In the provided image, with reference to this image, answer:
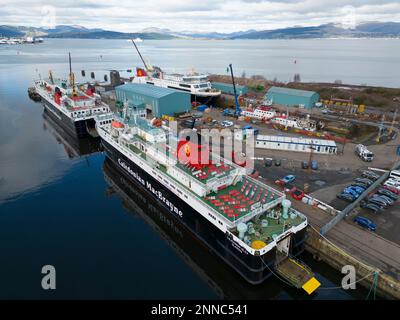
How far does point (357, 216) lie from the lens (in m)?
26.4

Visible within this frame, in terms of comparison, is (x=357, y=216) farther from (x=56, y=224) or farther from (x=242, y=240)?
(x=56, y=224)

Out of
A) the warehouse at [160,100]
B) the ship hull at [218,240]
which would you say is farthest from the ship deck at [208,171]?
the warehouse at [160,100]

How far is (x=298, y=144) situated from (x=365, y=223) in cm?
1860

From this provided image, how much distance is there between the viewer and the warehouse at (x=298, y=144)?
40500 millimetres

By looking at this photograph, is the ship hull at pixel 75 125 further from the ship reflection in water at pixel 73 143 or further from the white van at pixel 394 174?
the white van at pixel 394 174

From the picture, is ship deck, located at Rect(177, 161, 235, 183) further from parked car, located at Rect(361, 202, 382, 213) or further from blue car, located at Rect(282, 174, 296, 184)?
parked car, located at Rect(361, 202, 382, 213)

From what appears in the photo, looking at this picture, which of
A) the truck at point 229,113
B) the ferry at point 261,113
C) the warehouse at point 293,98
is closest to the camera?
the ferry at point 261,113

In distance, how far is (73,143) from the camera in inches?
2007

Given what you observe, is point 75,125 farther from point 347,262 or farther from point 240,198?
point 347,262

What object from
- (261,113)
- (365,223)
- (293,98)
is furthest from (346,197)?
(293,98)

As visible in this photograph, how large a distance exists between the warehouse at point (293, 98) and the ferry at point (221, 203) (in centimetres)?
4097

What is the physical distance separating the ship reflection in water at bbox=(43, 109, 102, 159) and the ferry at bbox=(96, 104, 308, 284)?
16283 millimetres

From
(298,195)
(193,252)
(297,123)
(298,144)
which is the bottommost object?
(193,252)
